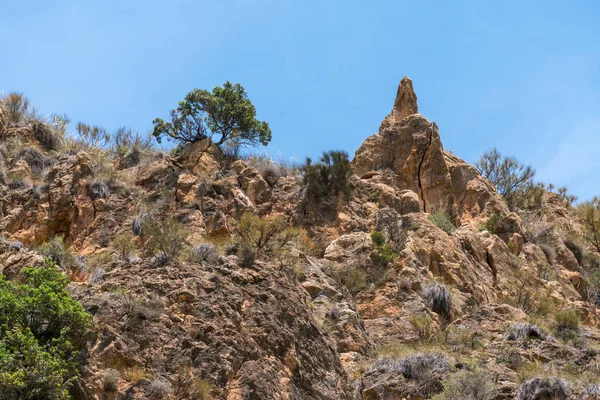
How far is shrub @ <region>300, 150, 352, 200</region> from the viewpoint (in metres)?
22.3

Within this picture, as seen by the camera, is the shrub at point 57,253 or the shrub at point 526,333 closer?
the shrub at point 526,333

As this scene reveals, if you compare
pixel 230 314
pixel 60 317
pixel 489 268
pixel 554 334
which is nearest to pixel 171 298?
pixel 230 314

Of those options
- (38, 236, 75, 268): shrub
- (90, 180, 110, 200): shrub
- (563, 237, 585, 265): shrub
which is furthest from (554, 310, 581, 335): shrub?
(90, 180, 110, 200): shrub

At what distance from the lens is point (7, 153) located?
23.4 m

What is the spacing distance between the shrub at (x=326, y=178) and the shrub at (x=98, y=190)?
17.7ft

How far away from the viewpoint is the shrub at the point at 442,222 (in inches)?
900

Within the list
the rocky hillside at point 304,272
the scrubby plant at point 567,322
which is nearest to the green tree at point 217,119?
the rocky hillside at point 304,272

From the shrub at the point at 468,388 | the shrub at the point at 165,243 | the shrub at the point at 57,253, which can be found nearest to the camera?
the shrub at the point at 468,388

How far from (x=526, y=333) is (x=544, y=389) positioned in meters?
2.64

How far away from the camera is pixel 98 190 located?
2138 cm

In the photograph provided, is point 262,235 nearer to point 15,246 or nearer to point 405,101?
point 15,246

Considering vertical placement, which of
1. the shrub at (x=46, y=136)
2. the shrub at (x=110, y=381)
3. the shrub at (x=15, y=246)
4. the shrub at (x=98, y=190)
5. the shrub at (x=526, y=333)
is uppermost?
the shrub at (x=46, y=136)

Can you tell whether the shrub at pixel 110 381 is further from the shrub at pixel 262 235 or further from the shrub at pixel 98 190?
the shrub at pixel 98 190

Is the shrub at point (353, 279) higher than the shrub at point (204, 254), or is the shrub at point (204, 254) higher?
the shrub at point (353, 279)
